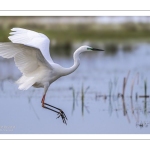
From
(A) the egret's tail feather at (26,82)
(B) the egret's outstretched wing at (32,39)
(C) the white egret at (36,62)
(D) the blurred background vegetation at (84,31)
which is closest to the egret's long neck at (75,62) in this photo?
(C) the white egret at (36,62)

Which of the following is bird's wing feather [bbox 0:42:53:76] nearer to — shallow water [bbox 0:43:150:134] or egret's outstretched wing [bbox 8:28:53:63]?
egret's outstretched wing [bbox 8:28:53:63]

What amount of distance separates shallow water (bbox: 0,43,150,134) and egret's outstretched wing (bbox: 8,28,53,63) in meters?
0.80

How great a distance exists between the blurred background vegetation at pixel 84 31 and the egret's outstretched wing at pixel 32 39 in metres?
0.49

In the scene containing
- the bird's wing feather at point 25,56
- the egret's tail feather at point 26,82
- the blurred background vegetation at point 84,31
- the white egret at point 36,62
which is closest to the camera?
the bird's wing feather at point 25,56

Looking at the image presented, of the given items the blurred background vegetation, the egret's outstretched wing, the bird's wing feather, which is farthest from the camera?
the blurred background vegetation

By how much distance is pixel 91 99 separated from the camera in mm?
7941

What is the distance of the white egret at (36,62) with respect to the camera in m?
6.75

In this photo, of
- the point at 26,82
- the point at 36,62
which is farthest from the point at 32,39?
the point at 26,82

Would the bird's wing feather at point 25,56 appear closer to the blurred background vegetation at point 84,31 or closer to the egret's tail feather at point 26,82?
the egret's tail feather at point 26,82

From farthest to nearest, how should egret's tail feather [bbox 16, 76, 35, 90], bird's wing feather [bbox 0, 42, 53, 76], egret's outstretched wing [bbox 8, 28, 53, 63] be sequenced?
egret's outstretched wing [bbox 8, 28, 53, 63] < egret's tail feather [bbox 16, 76, 35, 90] < bird's wing feather [bbox 0, 42, 53, 76]

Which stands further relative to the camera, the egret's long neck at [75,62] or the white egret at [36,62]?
the egret's long neck at [75,62]

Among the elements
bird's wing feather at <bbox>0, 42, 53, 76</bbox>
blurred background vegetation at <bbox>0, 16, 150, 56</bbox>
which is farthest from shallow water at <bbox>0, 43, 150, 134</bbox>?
bird's wing feather at <bbox>0, 42, 53, 76</bbox>

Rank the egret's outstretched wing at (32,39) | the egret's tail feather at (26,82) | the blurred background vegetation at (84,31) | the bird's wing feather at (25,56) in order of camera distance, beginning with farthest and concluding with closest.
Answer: the blurred background vegetation at (84,31)
the egret's outstretched wing at (32,39)
the egret's tail feather at (26,82)
the bird's wing feather at (25,56)

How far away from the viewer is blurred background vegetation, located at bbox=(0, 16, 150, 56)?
25.9 ft
